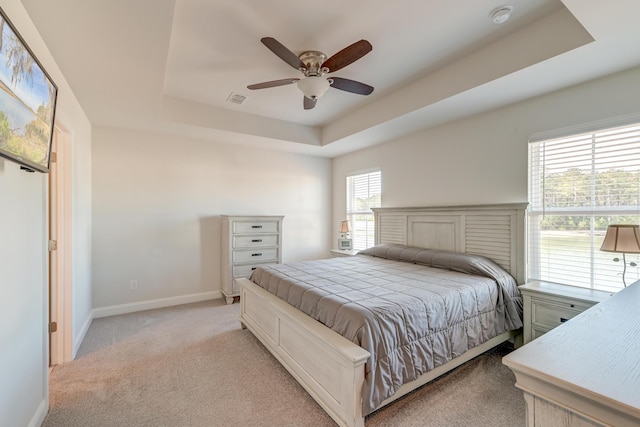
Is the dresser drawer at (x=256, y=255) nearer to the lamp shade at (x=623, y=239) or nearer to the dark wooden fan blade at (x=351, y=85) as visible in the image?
the dark wooden fan blade at (x=351, y=85)

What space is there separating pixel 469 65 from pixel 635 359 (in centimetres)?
258

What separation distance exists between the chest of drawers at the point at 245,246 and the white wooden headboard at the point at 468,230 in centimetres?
176

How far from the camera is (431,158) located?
3834mm

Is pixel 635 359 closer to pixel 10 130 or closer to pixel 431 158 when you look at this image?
pixel 10 130

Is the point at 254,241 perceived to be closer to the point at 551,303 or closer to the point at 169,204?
the point at 169,204

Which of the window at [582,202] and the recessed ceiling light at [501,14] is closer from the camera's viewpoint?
the recessed ceiling light at [501,14]

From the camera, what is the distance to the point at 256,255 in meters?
4.34

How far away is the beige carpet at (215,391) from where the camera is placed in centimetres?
185

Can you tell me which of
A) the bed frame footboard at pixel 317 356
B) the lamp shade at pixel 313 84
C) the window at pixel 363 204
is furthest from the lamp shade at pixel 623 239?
the window at pixel 363 204

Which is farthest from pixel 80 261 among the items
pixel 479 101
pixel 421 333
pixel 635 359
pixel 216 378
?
pixel 479 101

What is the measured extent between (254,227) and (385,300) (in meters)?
2.76

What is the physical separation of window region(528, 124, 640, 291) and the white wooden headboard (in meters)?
0.14

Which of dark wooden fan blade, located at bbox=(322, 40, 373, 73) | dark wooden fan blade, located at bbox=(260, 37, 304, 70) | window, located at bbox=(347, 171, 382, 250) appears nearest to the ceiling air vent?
dark wooden fan blade, located at bbox=(260, 37, 304, 70)

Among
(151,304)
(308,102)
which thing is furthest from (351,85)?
(151,304)
